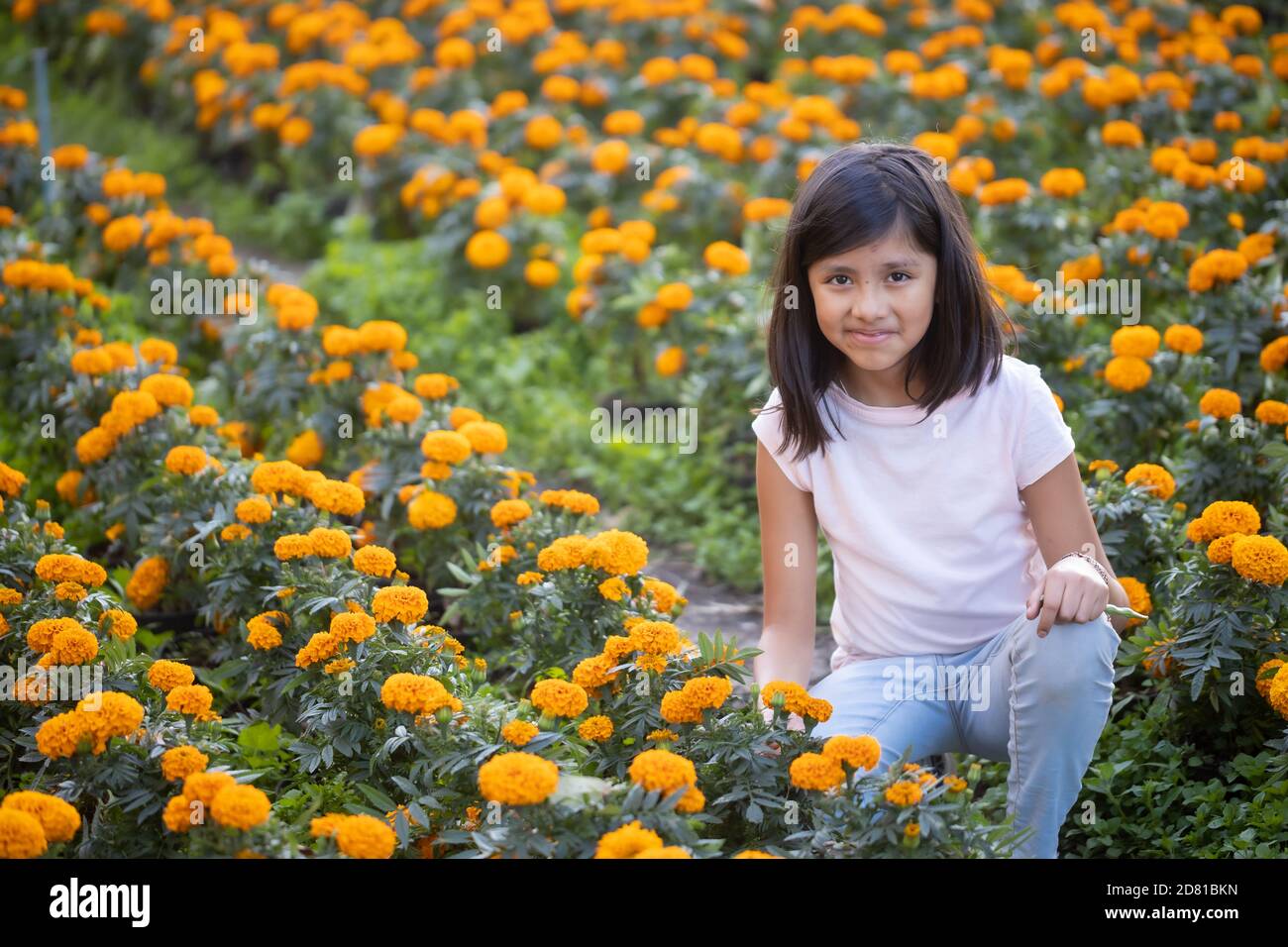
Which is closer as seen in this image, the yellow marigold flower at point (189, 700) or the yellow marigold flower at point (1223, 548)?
the yellow marigold flower at point (189, 700)

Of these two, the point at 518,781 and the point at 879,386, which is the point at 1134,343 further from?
the point at 518,781

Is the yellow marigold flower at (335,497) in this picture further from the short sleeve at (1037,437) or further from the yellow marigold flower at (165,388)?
the short sleeve at (1037,437)

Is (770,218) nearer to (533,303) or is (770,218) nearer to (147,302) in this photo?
(533,303)

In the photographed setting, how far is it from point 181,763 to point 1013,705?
5.26 feet

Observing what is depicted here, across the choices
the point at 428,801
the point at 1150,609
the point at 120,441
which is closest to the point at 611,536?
the point at 428,801

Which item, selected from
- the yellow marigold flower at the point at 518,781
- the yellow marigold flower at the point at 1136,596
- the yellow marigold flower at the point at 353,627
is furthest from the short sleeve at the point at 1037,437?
the yellow marigold flower at the point at 353,627

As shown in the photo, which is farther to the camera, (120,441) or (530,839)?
(120,441)

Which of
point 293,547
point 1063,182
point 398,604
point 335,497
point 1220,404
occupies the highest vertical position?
point 1063,182

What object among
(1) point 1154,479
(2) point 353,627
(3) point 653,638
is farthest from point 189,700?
(1) point 1154,479

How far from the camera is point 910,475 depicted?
9.25 feet

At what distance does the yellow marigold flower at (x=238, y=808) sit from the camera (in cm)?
207

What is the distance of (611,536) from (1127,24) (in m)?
5.80

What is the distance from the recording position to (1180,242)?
4.84m

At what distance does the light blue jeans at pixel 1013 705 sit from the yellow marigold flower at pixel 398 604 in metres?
0.89
